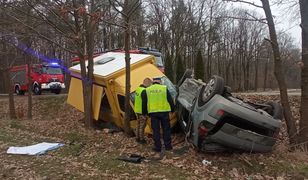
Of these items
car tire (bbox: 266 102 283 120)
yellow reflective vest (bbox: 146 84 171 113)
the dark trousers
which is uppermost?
yellow reflective vest (bbox: 146 84 171 113)

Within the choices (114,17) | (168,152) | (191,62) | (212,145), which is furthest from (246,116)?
(191,62)

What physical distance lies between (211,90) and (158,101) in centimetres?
132

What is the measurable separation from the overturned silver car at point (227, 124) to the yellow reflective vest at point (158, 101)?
0.75 metres

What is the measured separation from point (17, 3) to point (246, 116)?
9.00 m

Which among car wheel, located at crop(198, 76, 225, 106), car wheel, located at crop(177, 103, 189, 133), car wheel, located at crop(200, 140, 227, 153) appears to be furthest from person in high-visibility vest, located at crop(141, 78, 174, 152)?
car wheel, located at crop(200, 140, 227, 153)

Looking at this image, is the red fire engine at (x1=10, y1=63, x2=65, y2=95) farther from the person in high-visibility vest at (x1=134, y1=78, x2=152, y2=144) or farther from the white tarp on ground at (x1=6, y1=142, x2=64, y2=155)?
the person in high-visibility vest at (x1=134, y1=78, x2=152, y2=144)

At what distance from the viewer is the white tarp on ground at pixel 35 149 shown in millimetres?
9117

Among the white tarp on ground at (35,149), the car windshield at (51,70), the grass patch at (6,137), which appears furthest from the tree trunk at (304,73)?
the car windshield at (51,70)

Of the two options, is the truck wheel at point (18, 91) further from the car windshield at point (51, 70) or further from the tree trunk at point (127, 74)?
the tree trunk at point (127, 74)

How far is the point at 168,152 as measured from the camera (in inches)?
359

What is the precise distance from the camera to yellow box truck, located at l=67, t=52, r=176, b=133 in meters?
11.9

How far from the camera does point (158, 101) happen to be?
30.8 ft

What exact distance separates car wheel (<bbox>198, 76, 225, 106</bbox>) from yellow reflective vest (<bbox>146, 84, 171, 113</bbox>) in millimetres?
839

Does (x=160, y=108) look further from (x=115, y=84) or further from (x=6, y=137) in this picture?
(x=6, y=137)
